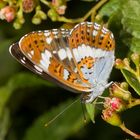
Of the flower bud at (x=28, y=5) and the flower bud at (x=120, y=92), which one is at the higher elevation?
the flower bud at (x=28, y=5)

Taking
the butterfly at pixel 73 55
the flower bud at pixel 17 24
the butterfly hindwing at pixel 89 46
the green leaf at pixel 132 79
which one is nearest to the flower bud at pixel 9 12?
the flower bud at pixel 17 24

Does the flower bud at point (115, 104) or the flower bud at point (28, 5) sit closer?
the flower bud at point (115, 104)

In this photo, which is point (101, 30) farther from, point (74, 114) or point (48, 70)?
point (74, 114)

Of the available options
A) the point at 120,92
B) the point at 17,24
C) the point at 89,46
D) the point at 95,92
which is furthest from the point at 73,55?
the point at 17,24

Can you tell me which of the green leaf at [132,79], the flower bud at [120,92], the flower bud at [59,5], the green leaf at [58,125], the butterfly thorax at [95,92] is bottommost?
the green leaf at [58,125]

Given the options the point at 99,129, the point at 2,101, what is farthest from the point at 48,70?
the point at 99,129

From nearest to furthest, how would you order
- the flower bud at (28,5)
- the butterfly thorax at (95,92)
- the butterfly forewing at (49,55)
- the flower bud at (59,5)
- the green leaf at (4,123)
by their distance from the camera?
the butterfly forewing at (49,55) → the butterfly thorax at (95,92) → the flower bud at (28,5) → the flower bud at (59,5) → the green leaf at (4,123)

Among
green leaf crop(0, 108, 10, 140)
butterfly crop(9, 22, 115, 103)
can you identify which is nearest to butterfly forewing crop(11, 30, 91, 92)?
butterfly crop(9, 22, 115, 103)

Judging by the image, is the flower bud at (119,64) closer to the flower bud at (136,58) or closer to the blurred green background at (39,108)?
the flower bud at (136,58)
